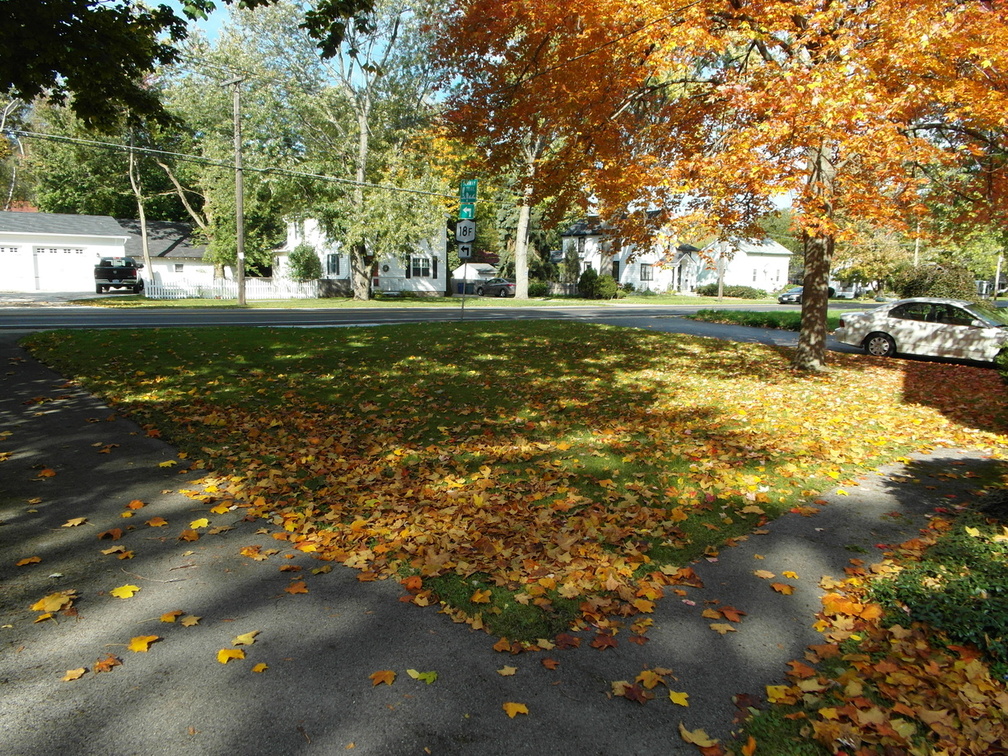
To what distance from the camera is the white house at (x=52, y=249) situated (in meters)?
40.7

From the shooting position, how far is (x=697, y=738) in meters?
2.79

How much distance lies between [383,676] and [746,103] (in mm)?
9152

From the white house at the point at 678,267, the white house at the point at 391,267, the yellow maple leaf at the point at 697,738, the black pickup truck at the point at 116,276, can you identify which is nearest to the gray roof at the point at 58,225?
the black pickup truck at the point at 116,276

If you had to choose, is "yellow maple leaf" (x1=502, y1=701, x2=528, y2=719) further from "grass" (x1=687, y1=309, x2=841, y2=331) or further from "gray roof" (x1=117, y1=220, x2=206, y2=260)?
"gray roof" (x1=117, y1=220, x2=206, y2=260)

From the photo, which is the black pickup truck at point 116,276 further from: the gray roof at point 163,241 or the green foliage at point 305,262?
the gray roof at point 163,241

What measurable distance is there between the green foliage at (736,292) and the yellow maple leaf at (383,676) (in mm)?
61009

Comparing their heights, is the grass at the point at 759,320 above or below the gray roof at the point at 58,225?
below

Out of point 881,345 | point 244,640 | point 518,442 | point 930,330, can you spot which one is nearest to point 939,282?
point 881,345

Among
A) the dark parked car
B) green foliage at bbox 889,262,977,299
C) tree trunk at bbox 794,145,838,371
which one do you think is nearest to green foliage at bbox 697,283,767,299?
the dark parked car

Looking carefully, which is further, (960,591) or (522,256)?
(522,256)

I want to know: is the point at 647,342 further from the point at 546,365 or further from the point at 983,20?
the point at 983,20

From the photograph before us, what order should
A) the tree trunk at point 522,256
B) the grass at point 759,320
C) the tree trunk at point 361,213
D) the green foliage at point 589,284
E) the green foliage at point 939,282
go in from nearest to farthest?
the grass at point 759,320 → the green foliage at point 939,282 → the tree trunk at point 361,213 → the tree trunk at point 522,256 → the green foliage at point 589,284

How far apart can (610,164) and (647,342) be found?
6004 millimetres

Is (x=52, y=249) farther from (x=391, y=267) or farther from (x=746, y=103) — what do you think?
(x=746, y=103)
